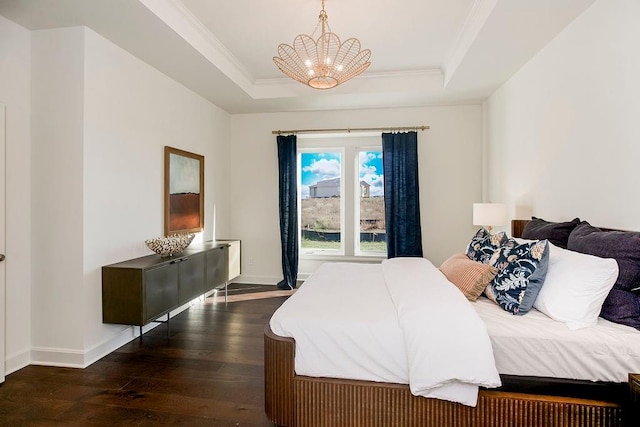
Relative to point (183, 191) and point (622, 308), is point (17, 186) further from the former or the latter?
point (622, 308)

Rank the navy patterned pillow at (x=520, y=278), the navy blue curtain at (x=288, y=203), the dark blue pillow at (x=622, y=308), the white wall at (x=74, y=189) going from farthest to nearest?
the navy blue curtain at (x=288, y=203), the white wall at (x=74, y=189), the navy patterned pillow at (x=520, y=278), the dark blue pillow at (x=622, y=308)

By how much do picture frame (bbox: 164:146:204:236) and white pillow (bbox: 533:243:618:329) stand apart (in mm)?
3576

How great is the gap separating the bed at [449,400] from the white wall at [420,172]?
319 cm

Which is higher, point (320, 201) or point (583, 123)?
point (583, 123)

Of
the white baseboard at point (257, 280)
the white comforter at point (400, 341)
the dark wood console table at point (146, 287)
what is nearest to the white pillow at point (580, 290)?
the white comforter at point (400, 341)

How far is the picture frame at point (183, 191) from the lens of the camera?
379 centimetres

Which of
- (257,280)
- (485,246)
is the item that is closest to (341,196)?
(257,280)

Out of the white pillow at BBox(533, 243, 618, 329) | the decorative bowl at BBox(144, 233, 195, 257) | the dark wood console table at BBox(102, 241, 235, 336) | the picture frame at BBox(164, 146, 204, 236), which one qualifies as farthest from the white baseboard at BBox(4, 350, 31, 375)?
the white pillow at BBox(533, 243, 618, 329)

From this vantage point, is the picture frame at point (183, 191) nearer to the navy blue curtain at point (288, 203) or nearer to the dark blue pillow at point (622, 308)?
the navy blue curtain at point (288, 203)

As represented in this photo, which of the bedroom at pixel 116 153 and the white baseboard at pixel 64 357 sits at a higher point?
the bedroom at pixel 116 153

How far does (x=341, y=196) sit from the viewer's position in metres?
5.39

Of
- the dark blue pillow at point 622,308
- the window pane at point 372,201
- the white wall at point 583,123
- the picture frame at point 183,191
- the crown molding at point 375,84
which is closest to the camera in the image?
the dark blue pillow at point 622,308

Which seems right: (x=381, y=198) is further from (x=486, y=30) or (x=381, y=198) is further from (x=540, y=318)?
(x=540, y=318)

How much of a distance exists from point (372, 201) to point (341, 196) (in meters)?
0.49
